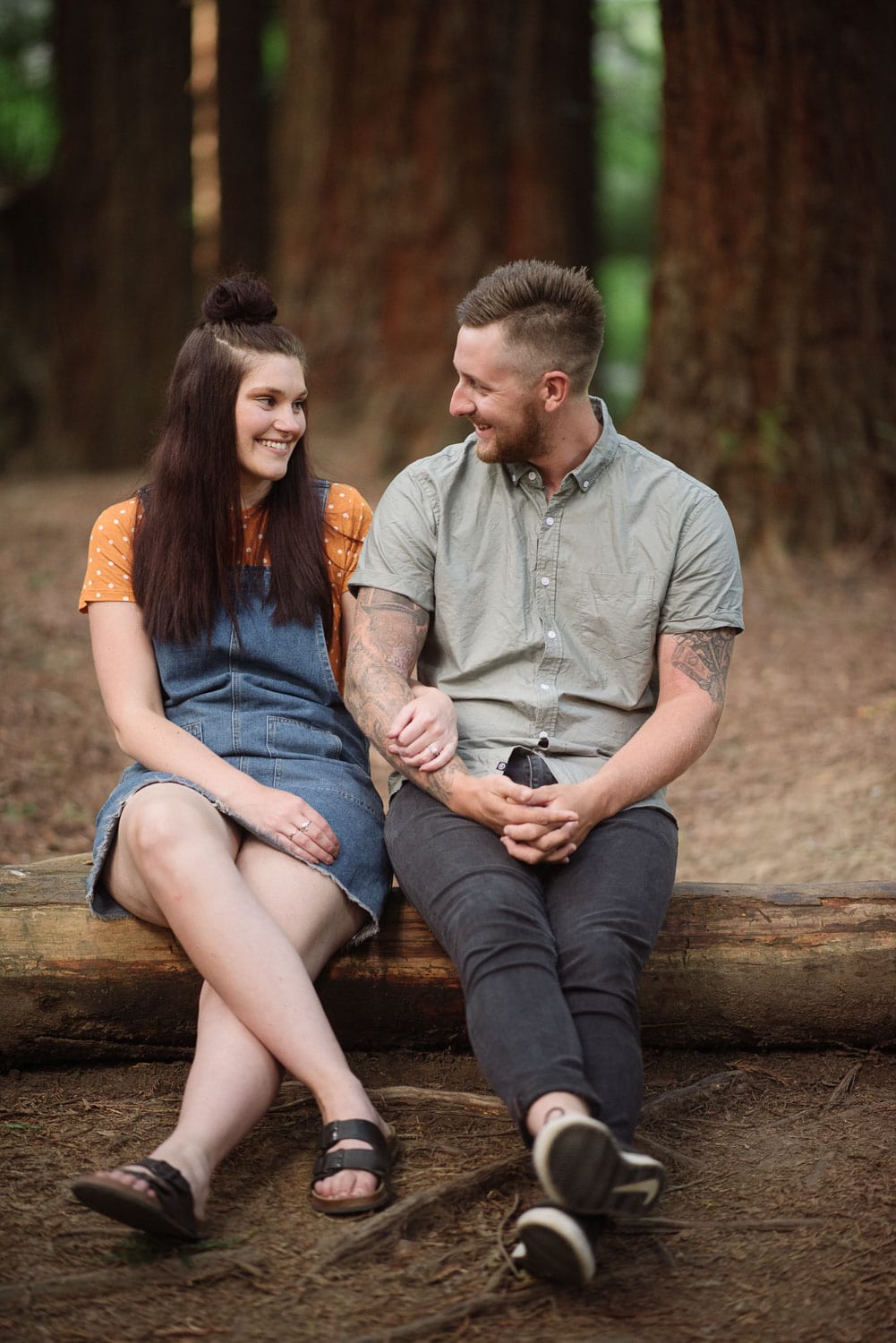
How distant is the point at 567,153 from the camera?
10609mm

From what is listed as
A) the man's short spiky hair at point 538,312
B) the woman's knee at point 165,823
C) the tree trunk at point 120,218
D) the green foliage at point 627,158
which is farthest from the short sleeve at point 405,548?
the green foliage at point 627,158

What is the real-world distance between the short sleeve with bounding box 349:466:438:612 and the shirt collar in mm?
220

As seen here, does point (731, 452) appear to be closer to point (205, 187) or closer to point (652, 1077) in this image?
point (652, 1077)

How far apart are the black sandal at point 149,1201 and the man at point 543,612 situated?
29.1 inches

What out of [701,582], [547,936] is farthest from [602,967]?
[701,582]

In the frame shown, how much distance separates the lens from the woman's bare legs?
266cm

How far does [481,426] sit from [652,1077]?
1.61 metres

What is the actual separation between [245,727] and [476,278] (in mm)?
6475

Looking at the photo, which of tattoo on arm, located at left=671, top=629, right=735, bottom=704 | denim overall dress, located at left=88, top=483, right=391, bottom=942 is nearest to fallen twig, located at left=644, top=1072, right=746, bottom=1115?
denim overall dress, located at left=88, top=483, right=391, bottom=942

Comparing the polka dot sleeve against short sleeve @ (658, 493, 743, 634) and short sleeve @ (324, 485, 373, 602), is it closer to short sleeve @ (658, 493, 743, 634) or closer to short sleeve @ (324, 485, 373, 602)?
short sleeve @ (324, 485, 373, 602)

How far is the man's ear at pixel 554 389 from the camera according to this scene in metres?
3.20

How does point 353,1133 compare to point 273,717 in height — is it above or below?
below

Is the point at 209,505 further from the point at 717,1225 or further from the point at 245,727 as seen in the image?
the point at 717,1225

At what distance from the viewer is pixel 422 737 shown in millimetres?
3016
